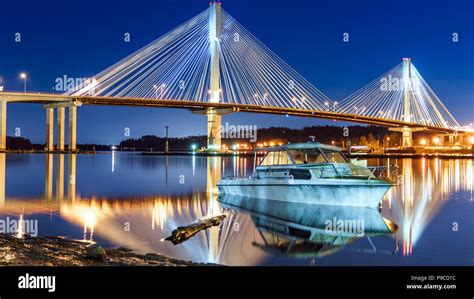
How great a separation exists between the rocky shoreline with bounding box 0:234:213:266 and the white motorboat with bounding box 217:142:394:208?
7161 mm

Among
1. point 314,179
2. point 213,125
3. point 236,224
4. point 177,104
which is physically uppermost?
point 177,104

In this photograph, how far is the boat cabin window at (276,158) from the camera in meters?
16.4

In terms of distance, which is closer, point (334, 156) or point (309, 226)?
point (309, 226)

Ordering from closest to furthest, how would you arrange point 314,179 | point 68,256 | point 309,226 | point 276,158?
1. point 68,256
2. point 309,226
3. point 314,179
4. point 276,158

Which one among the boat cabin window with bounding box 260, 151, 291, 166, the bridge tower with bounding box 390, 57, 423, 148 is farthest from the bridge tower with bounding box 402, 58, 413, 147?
the boat cabin window with bounding box 260, 151, 291, 166

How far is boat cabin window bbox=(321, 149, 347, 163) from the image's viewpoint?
51.5 ft

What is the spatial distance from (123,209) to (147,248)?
718 cm

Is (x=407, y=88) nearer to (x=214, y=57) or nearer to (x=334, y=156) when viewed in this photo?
(x=214, y=57)

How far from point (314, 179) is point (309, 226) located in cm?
257

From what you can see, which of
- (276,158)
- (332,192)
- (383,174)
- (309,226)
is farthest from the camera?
(383,174)

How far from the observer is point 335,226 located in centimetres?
1209

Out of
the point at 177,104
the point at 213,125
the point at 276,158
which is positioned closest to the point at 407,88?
the point at 213,125

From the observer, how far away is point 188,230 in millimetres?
11109
